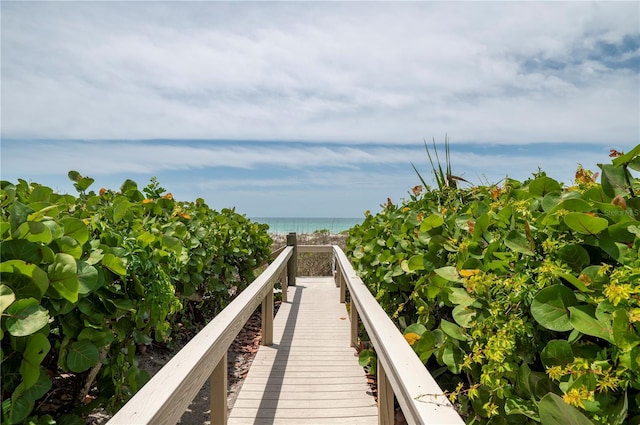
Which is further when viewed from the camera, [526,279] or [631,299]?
[526,279]

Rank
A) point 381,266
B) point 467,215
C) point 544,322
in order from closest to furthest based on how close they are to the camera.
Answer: point 544,322 < point 467,215 < point 381,266

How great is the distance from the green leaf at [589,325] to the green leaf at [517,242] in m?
0.28

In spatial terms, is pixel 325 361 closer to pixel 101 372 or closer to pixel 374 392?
pixel 374 392

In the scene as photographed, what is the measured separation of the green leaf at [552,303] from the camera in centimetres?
102

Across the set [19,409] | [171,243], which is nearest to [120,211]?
[171,243]

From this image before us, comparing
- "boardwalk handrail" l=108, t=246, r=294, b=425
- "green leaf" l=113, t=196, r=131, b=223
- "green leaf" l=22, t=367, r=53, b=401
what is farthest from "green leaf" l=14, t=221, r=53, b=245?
"green leaf" l=113, t=196, r=131, b=223

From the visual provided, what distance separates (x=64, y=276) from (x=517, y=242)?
1391 millimetres

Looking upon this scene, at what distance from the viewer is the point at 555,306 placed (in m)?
1.03

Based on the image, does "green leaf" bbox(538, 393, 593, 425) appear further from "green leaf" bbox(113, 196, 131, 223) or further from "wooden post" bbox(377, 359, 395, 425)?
"green leaf" bbox(113, 196, 131, 223)

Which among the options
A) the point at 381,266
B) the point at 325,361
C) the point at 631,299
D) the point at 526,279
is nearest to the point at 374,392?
the point at 325,361

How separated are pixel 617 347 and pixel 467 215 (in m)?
1.00

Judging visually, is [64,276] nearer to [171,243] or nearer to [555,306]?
[171,243]

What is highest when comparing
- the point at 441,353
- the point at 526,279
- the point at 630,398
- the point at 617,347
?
the point at 526,279

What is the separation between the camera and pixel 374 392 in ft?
11.3
